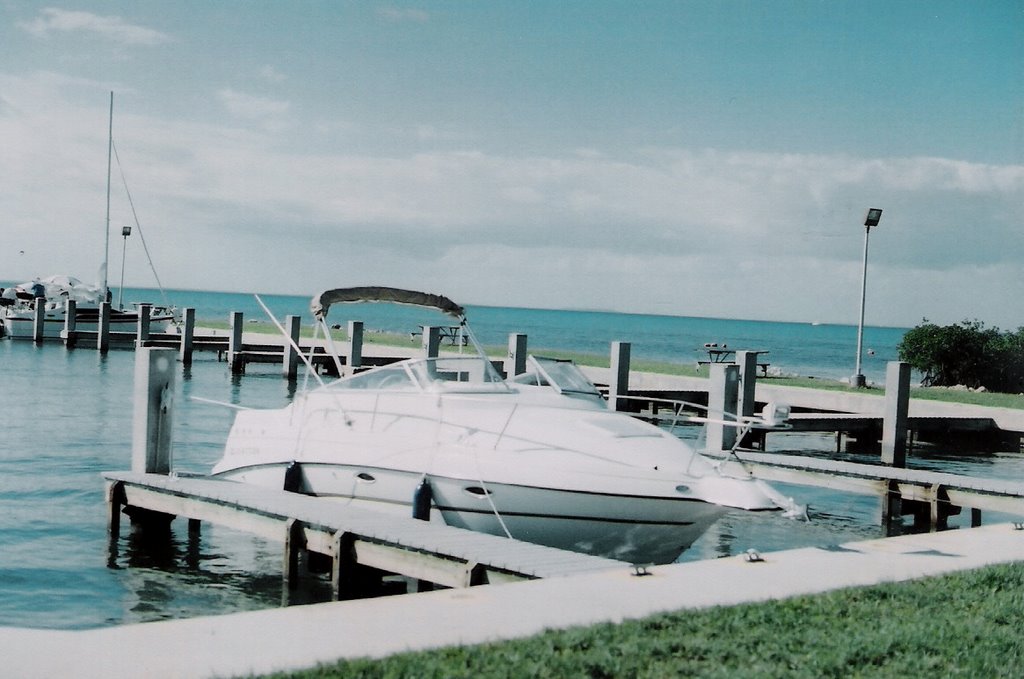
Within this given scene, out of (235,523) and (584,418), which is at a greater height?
(584,418)

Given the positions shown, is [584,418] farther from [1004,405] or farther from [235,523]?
[1004,405]

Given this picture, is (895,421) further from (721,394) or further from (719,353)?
(719,353)

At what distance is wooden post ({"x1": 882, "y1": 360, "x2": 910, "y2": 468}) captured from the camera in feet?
59.1

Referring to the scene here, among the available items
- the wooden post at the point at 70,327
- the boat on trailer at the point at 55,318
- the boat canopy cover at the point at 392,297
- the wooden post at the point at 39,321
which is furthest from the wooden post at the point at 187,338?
the boat canopy cover at the point at 392,297

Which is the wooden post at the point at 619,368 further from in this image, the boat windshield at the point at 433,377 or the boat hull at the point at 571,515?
the boat hull at the point at 571,515

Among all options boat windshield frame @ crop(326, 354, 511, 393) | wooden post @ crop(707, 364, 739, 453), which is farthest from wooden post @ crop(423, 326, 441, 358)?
boat windshield frame @ crop(326, 354, 511, 393)

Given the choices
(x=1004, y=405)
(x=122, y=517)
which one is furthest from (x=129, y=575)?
(x=1004, y=405)

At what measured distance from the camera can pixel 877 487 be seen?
14.4 m

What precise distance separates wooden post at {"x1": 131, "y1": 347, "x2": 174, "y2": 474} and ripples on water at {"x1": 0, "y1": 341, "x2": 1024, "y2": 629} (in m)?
0.92

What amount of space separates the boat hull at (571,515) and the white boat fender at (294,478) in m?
1.43

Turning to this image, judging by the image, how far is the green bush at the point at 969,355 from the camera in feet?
104

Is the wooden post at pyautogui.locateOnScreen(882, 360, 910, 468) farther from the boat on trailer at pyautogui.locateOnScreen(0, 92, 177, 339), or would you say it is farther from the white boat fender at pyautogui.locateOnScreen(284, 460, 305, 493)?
the boat on trailer at pyautogui.locateOnScreen(0, 92, 177, 339)

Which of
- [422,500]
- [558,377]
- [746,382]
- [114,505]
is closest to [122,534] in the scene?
[114,505]

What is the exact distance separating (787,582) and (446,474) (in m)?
4.40
